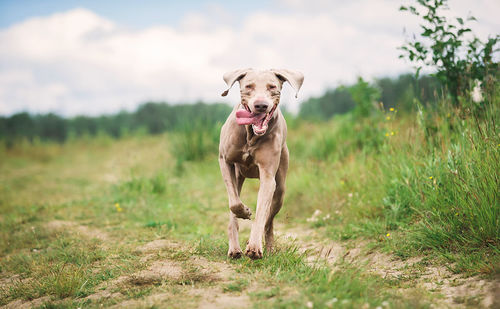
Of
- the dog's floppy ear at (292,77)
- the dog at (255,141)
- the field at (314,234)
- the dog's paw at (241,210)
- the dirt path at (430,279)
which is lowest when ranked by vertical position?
the dirt path at (430,279)

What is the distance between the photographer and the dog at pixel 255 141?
3494 millimetres

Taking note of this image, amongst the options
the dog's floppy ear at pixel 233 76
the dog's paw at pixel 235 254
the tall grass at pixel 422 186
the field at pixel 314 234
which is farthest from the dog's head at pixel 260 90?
the tall grass at pixel 422 186

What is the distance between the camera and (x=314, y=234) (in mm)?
5473

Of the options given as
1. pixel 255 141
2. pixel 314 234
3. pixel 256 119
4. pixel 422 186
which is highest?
pixel 256 119

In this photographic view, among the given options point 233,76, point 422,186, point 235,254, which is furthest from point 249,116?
point 422,186

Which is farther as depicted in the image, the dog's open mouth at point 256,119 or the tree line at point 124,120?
the tree line at point 124,120

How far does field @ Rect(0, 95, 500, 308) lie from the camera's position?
3014 mm

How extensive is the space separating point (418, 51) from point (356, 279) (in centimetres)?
352

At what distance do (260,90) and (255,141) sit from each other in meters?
0.51

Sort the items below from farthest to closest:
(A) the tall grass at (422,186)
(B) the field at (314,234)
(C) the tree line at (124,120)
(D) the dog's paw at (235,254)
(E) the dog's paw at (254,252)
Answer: (C) the tree line at (124,120), (D) the dog's paw at (235,254), (A) the tall grass at (422,186), (E) the dog's paw at (254,252), (B) the field at (314,234)

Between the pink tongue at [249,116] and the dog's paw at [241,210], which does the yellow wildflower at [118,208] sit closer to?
the dog's paw at [241,210]

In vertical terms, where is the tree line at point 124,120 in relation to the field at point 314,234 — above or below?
above

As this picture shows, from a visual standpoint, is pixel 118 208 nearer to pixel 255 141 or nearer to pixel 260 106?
pixel 255 141

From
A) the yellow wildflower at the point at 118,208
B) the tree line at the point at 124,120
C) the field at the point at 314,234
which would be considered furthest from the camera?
the tree line at the point at 124,120
